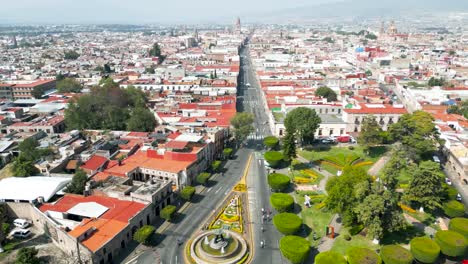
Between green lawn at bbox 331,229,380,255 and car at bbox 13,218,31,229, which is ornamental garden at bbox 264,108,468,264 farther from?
car at bbox 13,218,31,229

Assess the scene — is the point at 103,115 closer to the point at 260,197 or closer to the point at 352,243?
the point at 260,197

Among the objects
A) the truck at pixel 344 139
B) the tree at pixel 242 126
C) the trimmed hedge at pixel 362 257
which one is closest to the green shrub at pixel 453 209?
the trimmed hedge at pixel 362 257

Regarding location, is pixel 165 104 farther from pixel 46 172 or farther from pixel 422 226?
pixel 422 226

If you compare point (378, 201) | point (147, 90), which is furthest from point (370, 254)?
point (147, 90)

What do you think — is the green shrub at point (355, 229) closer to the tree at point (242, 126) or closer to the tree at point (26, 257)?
the tree at point (242, 126)

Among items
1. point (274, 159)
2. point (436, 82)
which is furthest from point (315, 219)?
point (436, 82)

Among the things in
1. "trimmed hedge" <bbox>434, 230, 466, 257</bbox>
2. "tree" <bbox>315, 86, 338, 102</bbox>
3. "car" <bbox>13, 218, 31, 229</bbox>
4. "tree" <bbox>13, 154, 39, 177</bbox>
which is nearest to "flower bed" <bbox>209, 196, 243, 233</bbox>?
"trimmed hedge" <bbox>434, 230, 466, 257</bbox>
